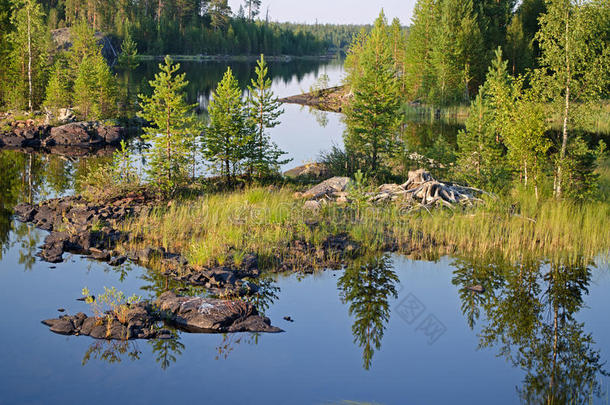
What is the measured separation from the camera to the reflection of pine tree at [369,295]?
36.9 ft

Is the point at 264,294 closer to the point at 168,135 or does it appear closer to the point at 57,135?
the point at 168,135

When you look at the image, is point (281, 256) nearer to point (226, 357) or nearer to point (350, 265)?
point (350, 265)

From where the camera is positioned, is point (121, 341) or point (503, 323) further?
point (503, 323)

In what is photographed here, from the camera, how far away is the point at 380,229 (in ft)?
55.2

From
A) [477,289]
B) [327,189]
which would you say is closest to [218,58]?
[327,189]

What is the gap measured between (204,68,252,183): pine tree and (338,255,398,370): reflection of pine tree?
7.60m

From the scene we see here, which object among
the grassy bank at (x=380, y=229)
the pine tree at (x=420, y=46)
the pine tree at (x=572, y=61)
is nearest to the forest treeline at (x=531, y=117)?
the pine tree at (x=572, y=61)

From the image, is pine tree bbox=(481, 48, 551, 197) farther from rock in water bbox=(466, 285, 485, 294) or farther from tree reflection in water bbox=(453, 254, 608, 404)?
rock in water bbox=(466, 285, 485, 294)

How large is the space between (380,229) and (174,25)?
11079 centimetres

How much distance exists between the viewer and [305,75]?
99.9 meters

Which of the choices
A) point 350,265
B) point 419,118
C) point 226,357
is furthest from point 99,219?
point 419,118

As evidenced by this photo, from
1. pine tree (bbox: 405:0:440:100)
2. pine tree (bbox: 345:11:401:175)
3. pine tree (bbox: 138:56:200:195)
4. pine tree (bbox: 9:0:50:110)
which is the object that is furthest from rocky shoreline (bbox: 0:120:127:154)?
pine tree (bbox: 405:0:440:100)

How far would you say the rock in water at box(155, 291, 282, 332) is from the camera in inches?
446

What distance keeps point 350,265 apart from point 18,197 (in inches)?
525
